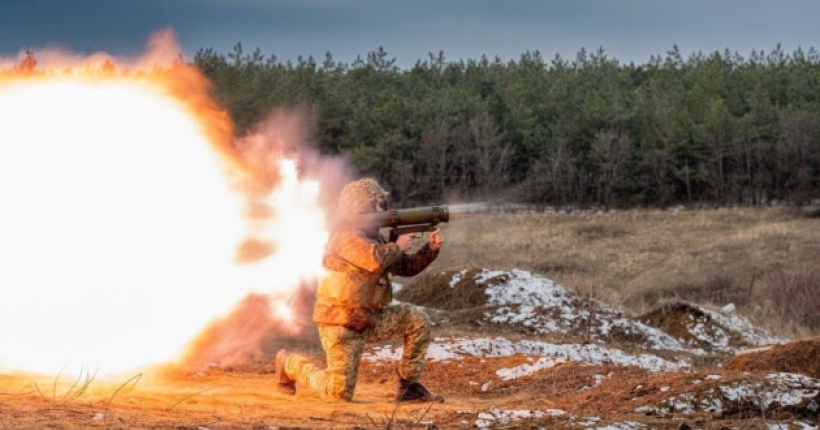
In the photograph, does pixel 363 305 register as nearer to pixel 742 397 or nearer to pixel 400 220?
pixel 400 220

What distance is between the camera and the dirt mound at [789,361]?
12.9m

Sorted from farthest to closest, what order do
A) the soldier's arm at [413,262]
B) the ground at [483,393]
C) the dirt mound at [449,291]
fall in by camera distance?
→ the dirt mound at [449,291] → the soldier's arm at [413,262] → the ground at [483,393]

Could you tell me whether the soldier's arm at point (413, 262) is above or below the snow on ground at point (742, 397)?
above

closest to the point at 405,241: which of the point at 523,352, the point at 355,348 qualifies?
the point at 355,348

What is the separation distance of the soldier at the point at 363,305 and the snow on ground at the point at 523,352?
14.5 feet

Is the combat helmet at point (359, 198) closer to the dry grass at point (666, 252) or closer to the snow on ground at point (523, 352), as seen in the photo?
the snow on ground at point (523, 352)

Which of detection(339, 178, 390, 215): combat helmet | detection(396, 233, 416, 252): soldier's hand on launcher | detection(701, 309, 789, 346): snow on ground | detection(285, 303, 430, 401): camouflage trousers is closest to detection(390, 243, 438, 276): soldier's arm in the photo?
detection(396, 233, 416, 252): soldier's hand on launcher

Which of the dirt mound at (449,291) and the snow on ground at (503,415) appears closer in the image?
the snow on ground at (503,415)

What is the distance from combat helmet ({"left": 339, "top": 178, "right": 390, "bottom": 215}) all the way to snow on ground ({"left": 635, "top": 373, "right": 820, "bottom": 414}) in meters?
3.58

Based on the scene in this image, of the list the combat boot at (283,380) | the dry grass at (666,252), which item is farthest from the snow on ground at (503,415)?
the dry grass at (666,252)

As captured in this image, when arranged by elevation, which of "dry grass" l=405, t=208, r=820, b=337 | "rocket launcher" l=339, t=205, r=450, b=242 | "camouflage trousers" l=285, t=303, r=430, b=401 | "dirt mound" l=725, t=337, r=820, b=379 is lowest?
"dry grass" l=405, t=208, r=820, b=337

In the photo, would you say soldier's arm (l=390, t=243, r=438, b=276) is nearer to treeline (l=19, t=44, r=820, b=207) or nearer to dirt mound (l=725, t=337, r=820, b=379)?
dirt mound (l=725, t=337, r=820, b=379)

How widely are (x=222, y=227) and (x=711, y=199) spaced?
7047cm

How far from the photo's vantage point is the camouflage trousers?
1160 centimetres
